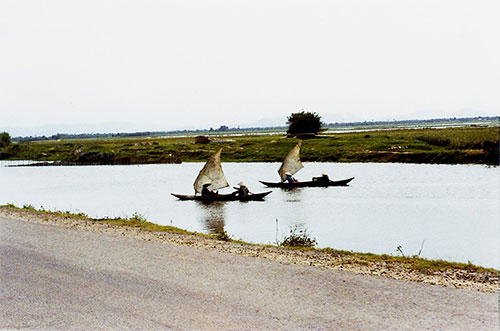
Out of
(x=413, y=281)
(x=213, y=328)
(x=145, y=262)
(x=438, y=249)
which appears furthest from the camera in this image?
(x=438, y=249)

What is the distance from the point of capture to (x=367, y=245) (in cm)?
2441

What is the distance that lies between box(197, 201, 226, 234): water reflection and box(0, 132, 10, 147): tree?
399 ft

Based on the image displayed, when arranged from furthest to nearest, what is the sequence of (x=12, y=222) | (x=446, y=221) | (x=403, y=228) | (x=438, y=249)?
(x=446, y=221) → (x=403, y=228) → (x=12, y=222) → (x=438, y=249)

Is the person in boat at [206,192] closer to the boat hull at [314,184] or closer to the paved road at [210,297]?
the boat hull at [314,184]

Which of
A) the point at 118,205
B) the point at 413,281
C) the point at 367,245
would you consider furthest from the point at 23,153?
the point at 413,281

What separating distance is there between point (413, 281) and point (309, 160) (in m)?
75.3

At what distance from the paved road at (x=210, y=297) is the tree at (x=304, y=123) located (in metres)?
108

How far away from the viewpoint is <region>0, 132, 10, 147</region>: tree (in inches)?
5999

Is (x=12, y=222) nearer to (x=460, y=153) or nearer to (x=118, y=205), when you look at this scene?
(x=118, y=205)

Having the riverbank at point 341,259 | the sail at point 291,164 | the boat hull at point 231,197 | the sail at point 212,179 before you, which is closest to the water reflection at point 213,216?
the boat hull at point 231,197

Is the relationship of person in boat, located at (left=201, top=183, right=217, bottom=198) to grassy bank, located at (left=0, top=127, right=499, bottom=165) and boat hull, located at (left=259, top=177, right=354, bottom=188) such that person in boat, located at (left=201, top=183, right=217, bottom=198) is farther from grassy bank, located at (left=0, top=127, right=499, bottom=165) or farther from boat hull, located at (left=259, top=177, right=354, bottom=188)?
grassy bank, located at (left=0, top=127, right=499, bottom=165)

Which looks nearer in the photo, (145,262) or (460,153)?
(145,262)

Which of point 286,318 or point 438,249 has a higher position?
point 286,318

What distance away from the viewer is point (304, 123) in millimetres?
124500
